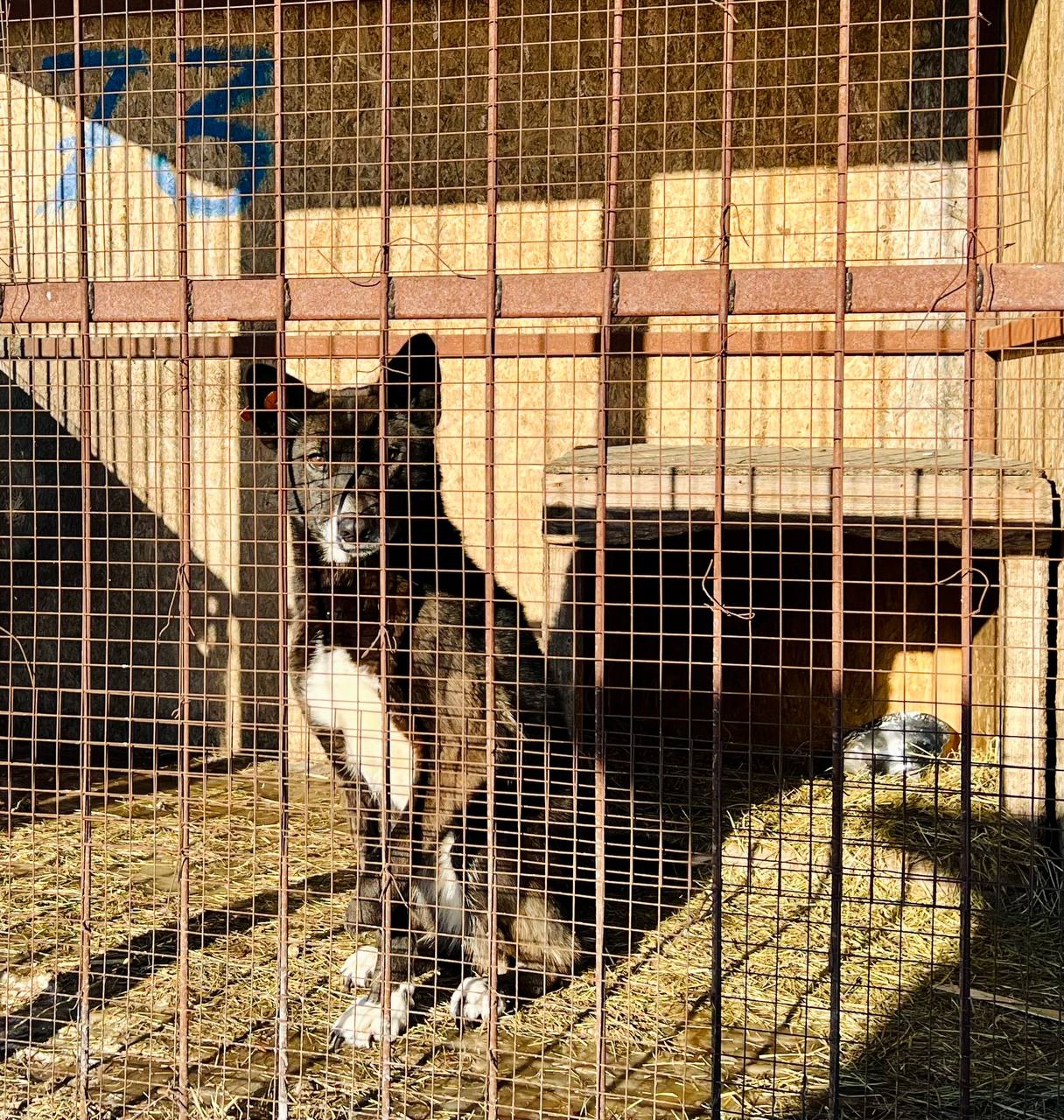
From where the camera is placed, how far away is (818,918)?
4.65 m

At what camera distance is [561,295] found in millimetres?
3072

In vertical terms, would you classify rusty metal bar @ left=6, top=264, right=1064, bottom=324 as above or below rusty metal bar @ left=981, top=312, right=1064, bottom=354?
below

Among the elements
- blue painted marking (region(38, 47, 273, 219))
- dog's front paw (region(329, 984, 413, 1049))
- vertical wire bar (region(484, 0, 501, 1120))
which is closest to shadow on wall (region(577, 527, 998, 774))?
dog's front paw (region(329, 984, 413, 1049))

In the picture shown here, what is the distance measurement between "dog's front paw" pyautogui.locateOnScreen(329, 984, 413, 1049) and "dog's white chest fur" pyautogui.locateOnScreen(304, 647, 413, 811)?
632 mm

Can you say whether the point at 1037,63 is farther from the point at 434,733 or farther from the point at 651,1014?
the point at 651,1014

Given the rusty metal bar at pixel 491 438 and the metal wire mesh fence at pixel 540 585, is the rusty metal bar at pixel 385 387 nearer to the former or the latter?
the metal wire mesh fence at pixel 540 585

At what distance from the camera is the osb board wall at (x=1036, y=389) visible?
477 cm

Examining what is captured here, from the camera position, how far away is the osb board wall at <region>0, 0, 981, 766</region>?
6289 mm

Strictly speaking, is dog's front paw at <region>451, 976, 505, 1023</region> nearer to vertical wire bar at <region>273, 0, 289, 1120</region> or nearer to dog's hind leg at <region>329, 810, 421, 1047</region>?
dog's hind leg at <region>329, 810, 421, 1047</region>

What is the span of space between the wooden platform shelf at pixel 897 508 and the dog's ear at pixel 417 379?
704 mm

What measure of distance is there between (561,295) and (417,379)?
3.12ft

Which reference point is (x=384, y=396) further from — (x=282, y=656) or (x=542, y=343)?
(x=542, y=343)

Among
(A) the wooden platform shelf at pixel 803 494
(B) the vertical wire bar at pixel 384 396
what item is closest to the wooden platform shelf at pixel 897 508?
(A) the wooden platform shelf at pixel 803 494

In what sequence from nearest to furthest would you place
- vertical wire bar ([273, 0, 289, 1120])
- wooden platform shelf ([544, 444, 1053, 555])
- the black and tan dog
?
vertical wire bar ([273, 0, 289, 1120]), the black and tan dog, wooden platform shelf ([544, 444, 1053, 555])
